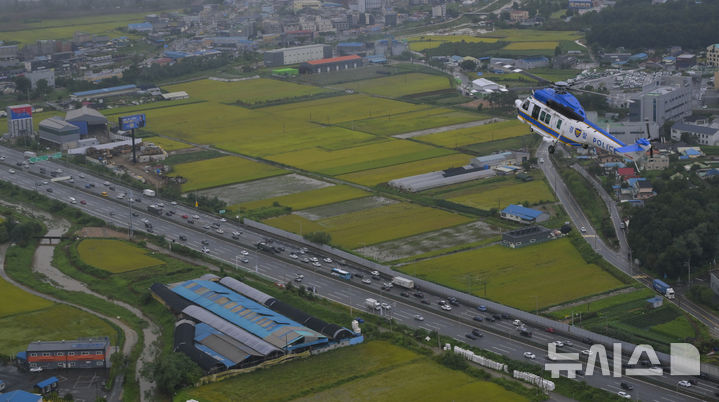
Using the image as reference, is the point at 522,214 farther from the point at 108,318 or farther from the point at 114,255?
the point at 108,318

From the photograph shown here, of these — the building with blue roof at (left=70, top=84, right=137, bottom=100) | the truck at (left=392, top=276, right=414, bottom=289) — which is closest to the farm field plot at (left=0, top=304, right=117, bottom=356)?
the truck at (left=392, top=276, right=414, bottom=289)

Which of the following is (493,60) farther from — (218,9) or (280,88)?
(218,9)

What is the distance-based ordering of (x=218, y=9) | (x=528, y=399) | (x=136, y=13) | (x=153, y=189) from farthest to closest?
1. (x=218, y=9)
2. (x=136, y=13)
3. (x=153, y=189)
4. (x=528, y=399)

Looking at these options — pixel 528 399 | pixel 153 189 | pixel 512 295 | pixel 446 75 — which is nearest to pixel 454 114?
pixel 446 75

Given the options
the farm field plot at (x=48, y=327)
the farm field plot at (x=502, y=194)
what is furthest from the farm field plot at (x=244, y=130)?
the farm field plot at (x=48, y=327)

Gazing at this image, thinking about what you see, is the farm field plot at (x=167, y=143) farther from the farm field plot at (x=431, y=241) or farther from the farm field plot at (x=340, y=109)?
the farm field plot at (x=431, y=241)

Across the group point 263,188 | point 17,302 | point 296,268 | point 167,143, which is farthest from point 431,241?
point 167,143
